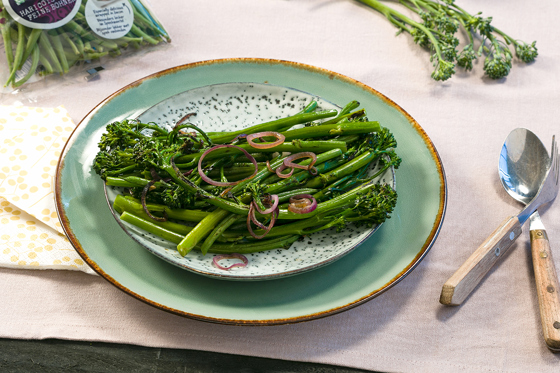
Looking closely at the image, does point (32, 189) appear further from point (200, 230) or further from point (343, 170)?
point (343, 170)

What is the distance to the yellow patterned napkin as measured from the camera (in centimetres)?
188

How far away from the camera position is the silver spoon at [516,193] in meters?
1.78

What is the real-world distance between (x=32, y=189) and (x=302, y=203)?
1.21 metres

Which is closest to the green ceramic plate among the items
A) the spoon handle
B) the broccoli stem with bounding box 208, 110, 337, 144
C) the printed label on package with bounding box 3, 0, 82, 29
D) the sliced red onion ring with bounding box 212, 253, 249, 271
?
the sliced red onion ring with bounding box 212, 253, 249, 271

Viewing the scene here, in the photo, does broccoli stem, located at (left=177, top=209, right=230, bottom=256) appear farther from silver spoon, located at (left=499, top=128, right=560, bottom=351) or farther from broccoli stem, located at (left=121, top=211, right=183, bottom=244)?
silver spoon, located at (left=499, top=128, right=560, bottom=351)

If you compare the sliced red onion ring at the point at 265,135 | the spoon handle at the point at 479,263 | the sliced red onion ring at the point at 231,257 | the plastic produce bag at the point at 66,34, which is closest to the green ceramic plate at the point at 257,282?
the sliced red onion ring at the point at 231,257

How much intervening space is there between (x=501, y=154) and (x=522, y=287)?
734mm

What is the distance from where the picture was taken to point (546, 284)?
1792mm

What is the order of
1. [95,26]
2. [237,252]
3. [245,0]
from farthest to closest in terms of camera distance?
[245,0] → [95,26] → [237,252]

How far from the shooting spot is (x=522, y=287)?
1.90 meters

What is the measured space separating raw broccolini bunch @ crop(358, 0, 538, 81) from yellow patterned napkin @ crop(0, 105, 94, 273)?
2137mm

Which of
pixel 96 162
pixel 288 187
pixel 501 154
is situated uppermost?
pixel 96 162

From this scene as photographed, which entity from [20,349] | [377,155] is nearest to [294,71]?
[377,155]

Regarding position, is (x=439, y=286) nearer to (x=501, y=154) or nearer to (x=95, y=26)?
(x=501, y=154)
